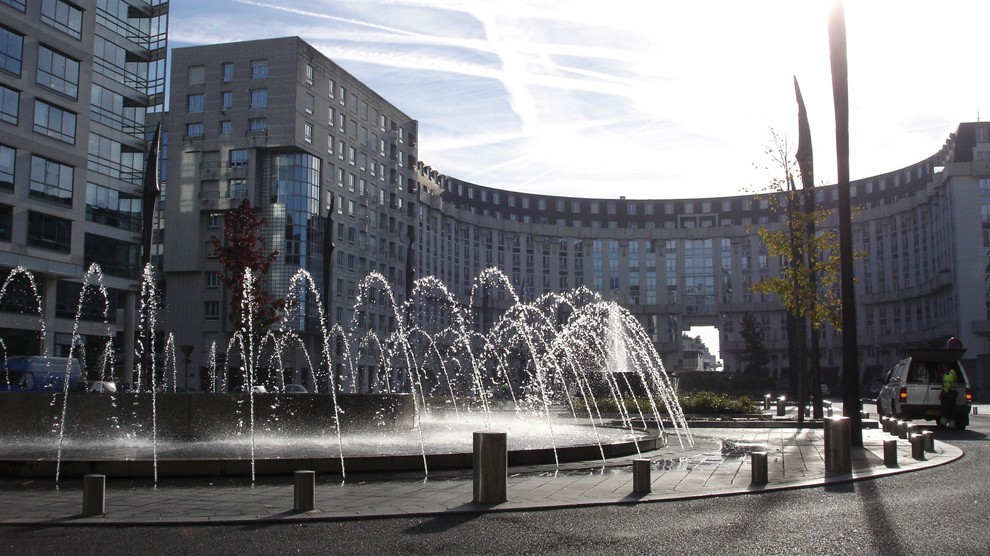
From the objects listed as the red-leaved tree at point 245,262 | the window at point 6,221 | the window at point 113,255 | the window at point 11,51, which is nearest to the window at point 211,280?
the red-leaved tree at point 245,262

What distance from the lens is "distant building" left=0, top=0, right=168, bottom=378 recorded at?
43.8m

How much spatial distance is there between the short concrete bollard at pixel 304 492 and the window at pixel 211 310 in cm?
6577

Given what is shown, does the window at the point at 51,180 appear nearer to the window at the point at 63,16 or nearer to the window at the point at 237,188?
the window at the point at 63,16

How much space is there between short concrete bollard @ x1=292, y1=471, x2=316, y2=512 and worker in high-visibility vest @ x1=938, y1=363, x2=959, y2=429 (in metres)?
21.7

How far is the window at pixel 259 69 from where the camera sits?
7400 centimetres

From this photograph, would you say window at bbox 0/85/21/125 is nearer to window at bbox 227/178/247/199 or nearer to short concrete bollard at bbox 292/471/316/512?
window at bbox 227/178/247/199

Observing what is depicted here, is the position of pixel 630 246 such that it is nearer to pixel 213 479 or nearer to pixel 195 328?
pixel 195 328

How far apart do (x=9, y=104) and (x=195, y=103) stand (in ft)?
107

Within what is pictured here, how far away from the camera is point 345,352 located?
3187 inches

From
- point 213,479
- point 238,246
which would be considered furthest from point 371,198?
point 213,479

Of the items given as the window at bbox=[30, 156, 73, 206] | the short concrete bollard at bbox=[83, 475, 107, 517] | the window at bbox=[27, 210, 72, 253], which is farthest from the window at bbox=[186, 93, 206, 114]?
the short concrete bollard at bbox=[83, 475, 107, 517]

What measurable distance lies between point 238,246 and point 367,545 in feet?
158

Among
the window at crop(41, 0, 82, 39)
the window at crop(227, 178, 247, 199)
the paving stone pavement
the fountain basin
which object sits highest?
the window at crop(41, 0, 82, 39)

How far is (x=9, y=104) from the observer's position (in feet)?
143
